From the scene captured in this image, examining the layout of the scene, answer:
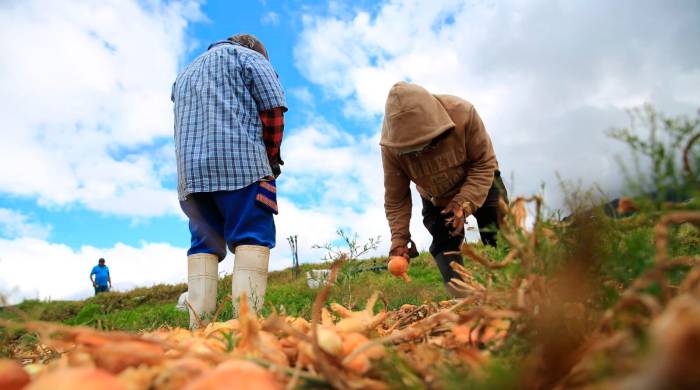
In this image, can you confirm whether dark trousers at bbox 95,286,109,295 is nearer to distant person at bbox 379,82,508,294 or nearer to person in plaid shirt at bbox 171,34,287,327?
person in plaid shirt at bbox 171,34,287,327

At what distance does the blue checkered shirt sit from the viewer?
332 centimetres

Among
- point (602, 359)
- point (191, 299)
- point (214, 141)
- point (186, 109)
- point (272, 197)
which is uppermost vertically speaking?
point (186, 109)

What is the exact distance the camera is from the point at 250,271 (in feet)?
10.1

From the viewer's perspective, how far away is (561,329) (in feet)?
2.31

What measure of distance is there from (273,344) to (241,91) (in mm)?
2861

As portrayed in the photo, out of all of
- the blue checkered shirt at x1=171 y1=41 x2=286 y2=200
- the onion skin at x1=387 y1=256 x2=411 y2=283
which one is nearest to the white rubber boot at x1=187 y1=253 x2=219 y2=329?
the blue checkered shirt at x1=171 y1=41 x2=286 y2=200

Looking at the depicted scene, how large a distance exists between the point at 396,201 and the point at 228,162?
1.32 metres

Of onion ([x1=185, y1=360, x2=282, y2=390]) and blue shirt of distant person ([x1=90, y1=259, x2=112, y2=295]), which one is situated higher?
blue shirt of distant person ([x1=90, y1=259, x2=112, y2=295])

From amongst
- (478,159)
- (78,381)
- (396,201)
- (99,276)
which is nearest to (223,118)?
(396,201)

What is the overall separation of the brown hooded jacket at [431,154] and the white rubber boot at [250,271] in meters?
1.07

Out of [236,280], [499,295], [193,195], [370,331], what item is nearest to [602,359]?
[499,295]

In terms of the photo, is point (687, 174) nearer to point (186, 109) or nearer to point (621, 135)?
point (621, 135)

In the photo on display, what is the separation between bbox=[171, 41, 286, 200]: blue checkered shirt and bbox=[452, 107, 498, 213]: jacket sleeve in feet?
4.37

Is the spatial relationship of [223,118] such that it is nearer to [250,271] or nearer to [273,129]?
[273,129]
